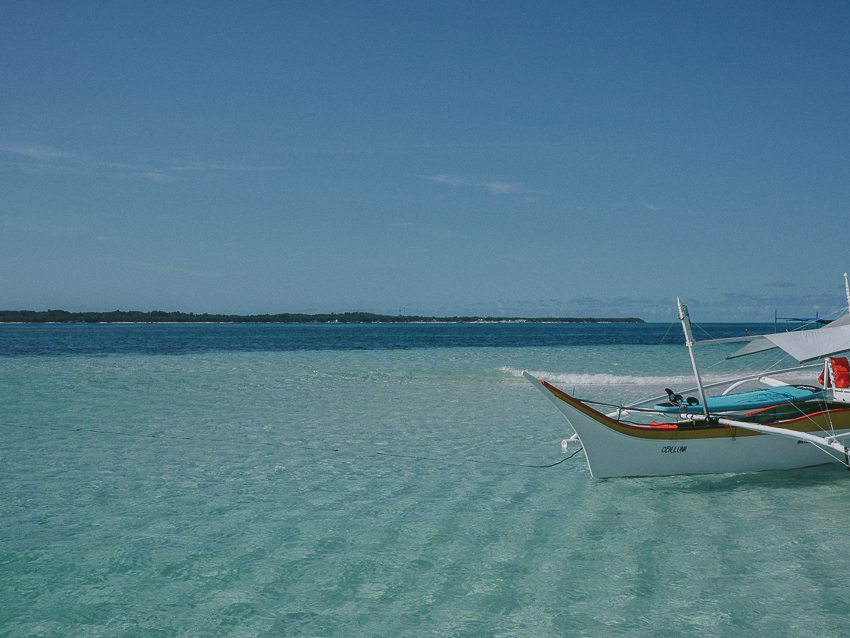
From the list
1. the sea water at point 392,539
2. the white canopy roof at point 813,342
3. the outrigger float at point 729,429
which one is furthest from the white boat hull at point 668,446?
the white canopy roof at point 813,342

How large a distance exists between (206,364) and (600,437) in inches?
1105

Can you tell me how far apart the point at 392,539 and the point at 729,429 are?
15.9ft

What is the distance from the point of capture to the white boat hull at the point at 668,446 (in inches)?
313

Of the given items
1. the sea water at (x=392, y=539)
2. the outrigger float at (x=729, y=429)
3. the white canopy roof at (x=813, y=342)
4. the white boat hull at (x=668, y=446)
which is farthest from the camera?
the white canopy roof at (x=813, y=342)

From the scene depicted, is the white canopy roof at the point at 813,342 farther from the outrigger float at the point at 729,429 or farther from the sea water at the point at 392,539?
the sea water at the point at 392,539

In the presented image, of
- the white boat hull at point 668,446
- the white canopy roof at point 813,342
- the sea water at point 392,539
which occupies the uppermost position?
the white canopy roof at point 813,342

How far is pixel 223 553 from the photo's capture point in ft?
20.4

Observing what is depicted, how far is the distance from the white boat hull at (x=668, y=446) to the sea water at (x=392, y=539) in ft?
1.03

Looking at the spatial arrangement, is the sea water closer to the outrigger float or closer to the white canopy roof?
the outrigger float

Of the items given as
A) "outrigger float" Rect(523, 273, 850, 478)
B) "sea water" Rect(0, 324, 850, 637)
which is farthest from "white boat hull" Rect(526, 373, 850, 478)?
"sea water" Rect(0, 324, 850, 637)

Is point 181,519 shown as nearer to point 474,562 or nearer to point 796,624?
point 474,562

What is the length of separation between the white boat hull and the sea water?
1.03ft

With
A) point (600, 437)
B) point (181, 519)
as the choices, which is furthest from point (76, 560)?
point (600, 437)

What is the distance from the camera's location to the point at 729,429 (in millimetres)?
8422
